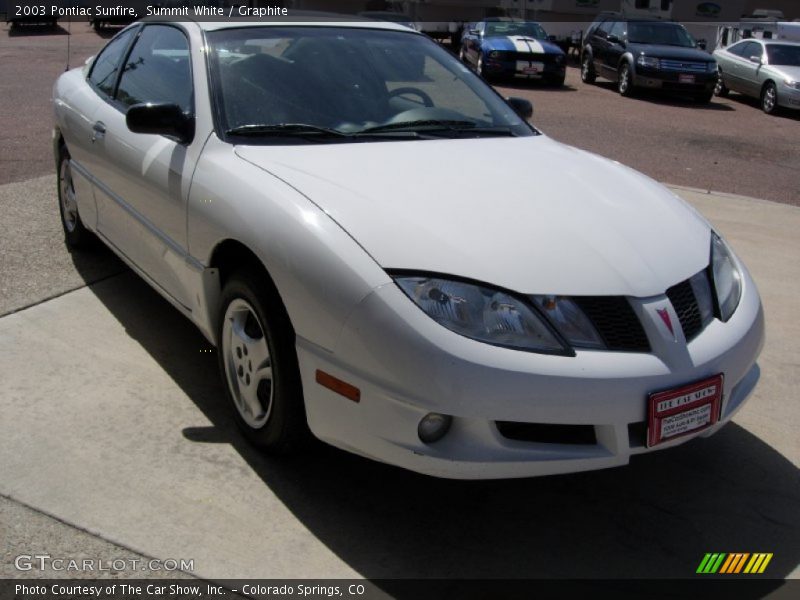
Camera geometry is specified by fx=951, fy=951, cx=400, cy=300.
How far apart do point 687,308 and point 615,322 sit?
35cm

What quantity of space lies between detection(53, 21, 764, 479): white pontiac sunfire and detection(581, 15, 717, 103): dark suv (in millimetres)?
13861

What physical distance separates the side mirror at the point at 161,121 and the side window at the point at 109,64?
4.25 feet

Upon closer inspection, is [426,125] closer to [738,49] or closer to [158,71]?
[158,71]

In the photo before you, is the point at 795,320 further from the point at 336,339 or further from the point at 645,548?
the point at 336,339

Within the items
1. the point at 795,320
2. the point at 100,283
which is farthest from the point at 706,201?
the point at 100,283

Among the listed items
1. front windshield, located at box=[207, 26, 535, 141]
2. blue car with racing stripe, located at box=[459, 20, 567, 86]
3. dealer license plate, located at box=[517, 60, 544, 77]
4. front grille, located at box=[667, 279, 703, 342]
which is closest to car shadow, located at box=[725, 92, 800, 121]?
blue car with racing stripe, located at box=[459, 20, 567, 86]

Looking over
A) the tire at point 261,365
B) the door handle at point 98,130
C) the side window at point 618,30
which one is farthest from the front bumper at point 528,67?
the tire at point 261,365

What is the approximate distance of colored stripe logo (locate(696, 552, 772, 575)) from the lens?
3.07 m

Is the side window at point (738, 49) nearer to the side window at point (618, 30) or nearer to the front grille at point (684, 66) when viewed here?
the front grille at point (684, 66)

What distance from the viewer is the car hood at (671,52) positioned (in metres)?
17.4

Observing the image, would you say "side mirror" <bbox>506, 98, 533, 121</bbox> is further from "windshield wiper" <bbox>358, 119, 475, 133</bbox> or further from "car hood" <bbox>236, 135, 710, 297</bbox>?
"car hood" <bbox>236, 135, 710, 297</bbox>

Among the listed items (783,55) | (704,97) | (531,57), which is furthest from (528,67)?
(783,55)

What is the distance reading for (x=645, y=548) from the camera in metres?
3.16

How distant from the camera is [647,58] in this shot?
17.5m
